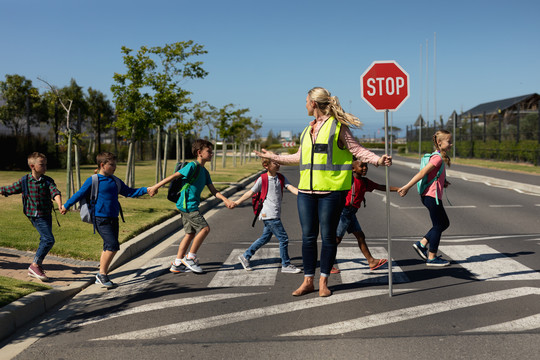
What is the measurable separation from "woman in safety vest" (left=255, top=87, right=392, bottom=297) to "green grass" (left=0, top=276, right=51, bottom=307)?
243 centimetres

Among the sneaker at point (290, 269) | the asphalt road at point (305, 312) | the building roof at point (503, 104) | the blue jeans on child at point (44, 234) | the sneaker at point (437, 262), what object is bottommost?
the asphalt road at point (305, 312)

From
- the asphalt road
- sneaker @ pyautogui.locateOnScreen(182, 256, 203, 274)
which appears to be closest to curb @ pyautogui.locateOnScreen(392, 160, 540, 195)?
the asphalt road

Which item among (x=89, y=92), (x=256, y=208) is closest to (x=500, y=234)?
(x=256, y=208)

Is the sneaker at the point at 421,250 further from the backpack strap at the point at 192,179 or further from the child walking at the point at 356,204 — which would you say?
the backpack strap at the point at 192,179

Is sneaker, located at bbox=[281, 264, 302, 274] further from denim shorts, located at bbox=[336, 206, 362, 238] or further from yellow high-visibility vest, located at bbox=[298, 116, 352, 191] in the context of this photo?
yellow high-visibility vest, located at bbox=[298, 116, 352, 191]

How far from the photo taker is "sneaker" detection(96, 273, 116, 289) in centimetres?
598

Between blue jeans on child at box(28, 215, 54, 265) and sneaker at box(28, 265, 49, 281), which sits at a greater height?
blue jeans on child at box(28, 215, 54, 265)

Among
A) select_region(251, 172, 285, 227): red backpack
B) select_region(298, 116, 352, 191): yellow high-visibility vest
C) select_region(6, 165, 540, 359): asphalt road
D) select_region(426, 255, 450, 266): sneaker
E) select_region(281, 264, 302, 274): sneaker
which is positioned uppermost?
select_region(298, 116, 352, 191): yellow high-visibility vest

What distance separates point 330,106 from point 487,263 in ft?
10.0

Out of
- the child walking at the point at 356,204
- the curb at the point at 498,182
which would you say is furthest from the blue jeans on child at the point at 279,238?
the curb at the point at 498,182

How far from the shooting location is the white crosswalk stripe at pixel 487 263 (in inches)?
244

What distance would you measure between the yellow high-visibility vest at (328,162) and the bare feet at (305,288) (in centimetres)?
89

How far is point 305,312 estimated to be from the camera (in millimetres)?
4918

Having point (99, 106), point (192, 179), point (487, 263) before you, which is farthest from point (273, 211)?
point (99, 106)
